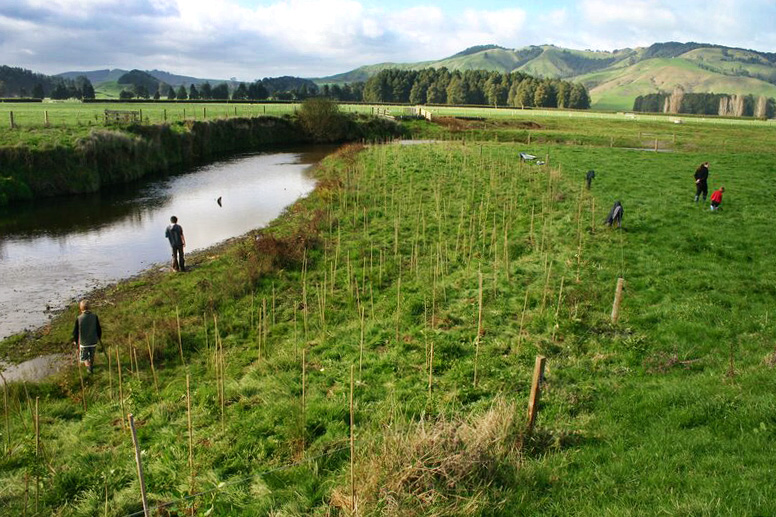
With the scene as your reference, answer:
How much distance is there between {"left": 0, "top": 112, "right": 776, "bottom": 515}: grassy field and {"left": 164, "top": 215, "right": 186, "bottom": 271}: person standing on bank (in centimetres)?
99

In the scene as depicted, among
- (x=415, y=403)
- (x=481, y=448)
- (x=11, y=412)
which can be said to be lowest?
(x=11, y=412)

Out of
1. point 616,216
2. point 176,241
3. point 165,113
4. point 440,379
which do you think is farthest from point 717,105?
point 440,379

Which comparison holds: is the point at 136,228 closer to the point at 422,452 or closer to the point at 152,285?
the point at 152,285

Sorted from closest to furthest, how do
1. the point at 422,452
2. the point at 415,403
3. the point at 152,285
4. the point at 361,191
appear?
the point at 422,452, the point at 415,403, the point at 152,285, the point at 361,191

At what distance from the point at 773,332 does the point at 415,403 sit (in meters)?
8.64

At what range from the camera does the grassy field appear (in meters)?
6.86

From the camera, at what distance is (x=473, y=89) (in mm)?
146750

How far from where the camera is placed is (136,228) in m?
27.6

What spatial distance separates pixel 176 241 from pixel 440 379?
44.0 feet

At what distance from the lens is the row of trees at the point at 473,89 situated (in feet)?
453

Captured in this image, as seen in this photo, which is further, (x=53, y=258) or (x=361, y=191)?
(x=361, y=191)

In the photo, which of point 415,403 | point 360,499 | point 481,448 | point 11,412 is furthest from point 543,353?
point 11,412

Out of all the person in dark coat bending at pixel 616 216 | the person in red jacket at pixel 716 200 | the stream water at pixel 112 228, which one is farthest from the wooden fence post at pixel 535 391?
the person in red jacket at pixel 716 200

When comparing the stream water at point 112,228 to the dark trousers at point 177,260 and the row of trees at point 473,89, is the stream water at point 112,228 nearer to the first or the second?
the dark trousers at point 177,260
